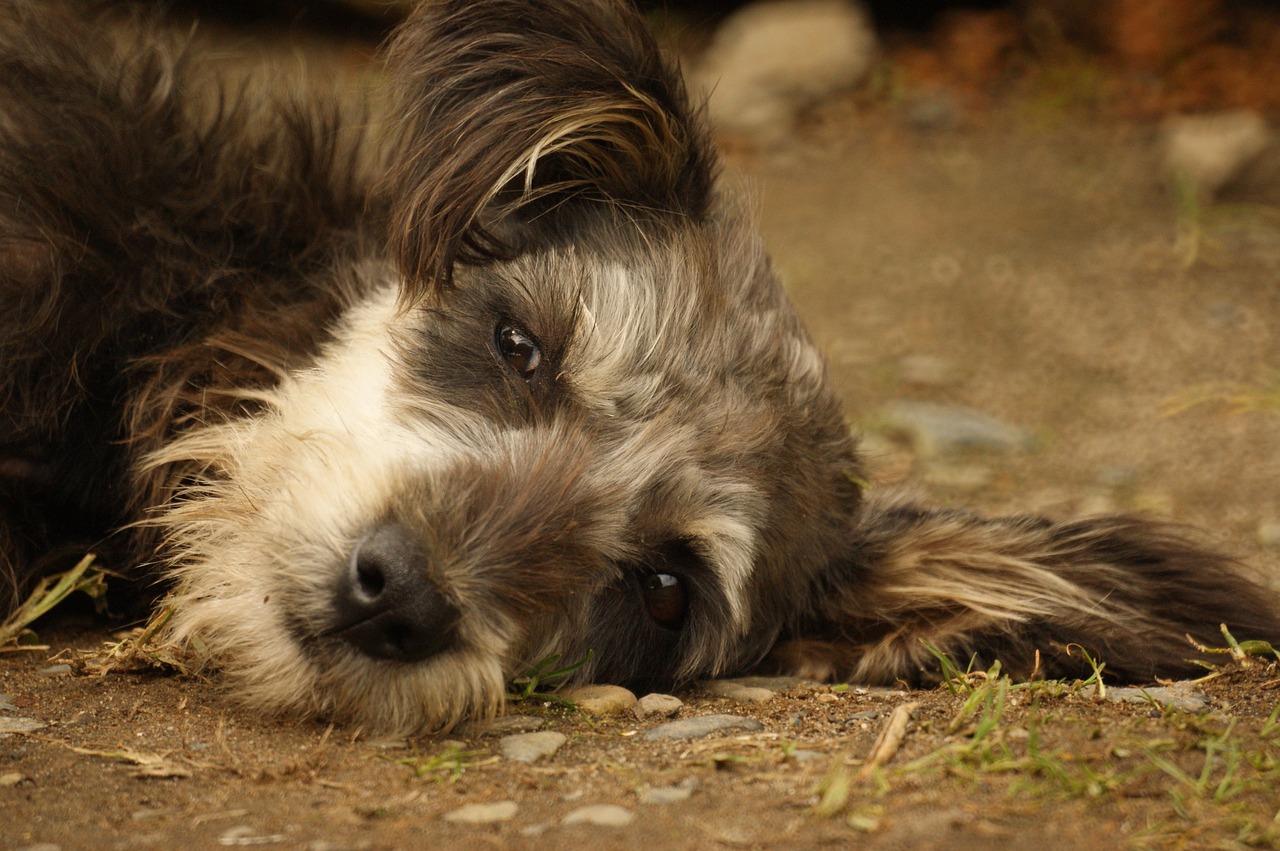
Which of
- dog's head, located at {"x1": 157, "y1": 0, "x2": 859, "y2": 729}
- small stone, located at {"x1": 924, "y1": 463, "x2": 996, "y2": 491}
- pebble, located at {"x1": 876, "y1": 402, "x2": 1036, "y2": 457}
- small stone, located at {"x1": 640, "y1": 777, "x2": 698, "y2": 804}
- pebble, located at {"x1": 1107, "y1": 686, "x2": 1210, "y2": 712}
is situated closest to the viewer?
small stone, located at {"x1": 640, "y1": 777, "x2": 698, "y2": 804}

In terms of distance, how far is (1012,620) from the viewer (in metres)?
3.57

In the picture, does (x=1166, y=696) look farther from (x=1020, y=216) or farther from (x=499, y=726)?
(x=1020, y=216)

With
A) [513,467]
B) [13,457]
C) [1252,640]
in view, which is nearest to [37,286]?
[13,457]

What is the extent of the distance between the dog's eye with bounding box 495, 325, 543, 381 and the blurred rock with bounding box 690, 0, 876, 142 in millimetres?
5485

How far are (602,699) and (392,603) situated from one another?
2.26 ft

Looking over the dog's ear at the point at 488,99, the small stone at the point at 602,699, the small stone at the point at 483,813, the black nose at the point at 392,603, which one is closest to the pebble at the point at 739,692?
the small stone at the point at 602,699

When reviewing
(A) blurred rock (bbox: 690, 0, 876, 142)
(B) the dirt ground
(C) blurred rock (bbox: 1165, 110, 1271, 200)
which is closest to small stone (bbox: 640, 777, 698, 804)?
(B) the dirt ground

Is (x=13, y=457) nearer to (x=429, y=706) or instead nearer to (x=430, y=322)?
(x=430, y=322)

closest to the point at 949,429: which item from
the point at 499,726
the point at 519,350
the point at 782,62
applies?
the point at 519,350

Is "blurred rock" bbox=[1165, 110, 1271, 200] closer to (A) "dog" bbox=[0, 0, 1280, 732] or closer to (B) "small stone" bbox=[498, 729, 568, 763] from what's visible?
(A) "dog" bbox=[0, 0, 1280, 732]

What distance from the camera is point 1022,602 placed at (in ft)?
11.8

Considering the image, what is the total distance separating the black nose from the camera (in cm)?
266

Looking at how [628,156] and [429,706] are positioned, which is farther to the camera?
[628,156]

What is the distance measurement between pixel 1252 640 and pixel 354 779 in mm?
2428
